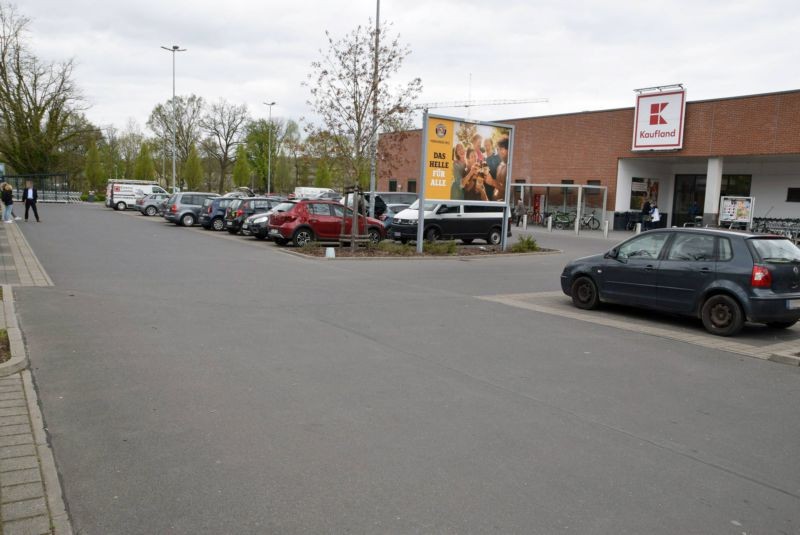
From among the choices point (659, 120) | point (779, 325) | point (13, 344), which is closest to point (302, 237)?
point (779, 325)

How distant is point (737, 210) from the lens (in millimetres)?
31234

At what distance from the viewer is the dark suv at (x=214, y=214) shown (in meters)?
29.8

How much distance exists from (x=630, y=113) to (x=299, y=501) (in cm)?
3702

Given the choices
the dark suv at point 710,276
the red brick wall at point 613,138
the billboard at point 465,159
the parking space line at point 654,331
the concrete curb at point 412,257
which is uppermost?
the red brick wall at point 613,138

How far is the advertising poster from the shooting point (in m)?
31.0

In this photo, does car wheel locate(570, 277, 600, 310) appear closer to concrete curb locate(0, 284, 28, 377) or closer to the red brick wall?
concrete curb locate(0, 284, 28, 377)

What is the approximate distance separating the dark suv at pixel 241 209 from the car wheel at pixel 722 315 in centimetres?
2098

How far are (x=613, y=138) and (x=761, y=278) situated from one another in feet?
101

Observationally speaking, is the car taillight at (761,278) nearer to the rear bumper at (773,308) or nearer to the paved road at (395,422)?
the rear bumper at (773,308)

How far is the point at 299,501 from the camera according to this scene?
3891 millimetres

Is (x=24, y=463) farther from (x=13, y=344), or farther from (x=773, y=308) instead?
(x=773, y=308)

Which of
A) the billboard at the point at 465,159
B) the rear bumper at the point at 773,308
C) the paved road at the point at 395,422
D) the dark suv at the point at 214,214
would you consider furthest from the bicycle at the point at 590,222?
the rear bumper at the point at 773,308

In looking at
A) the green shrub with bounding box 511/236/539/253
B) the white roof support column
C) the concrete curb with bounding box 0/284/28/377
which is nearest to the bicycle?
the white roof support column

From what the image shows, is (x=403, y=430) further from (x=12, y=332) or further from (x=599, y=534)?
(x=12, y=332)
